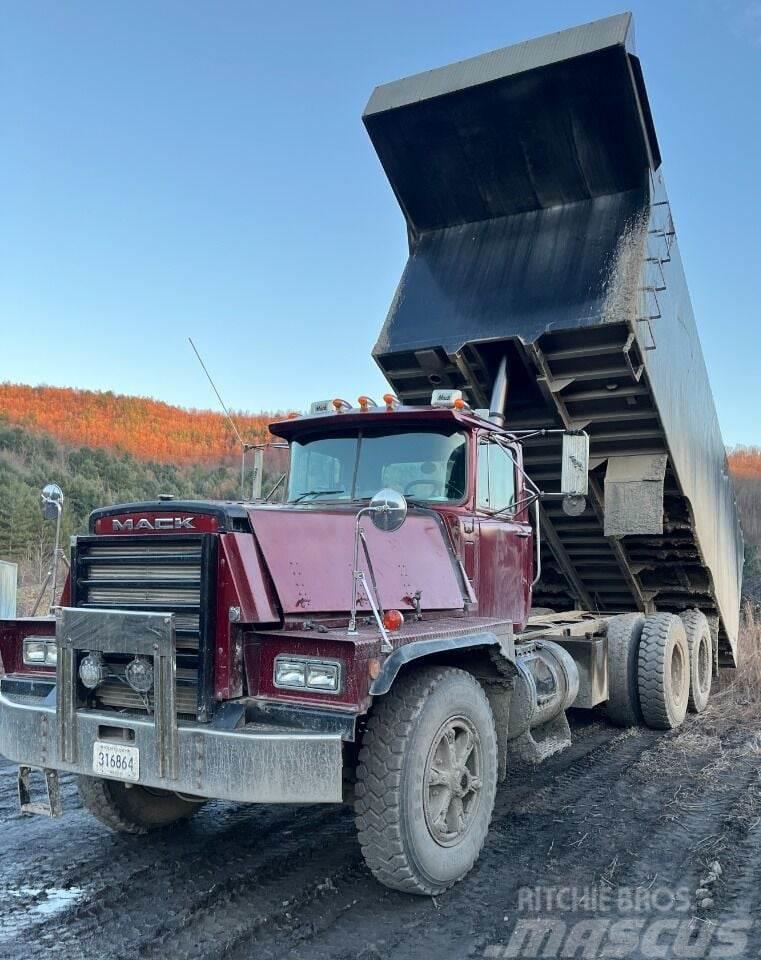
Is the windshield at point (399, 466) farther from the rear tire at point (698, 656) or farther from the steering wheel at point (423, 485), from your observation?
the rear tire at point (698, 656)

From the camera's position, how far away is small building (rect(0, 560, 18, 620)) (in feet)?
34.4

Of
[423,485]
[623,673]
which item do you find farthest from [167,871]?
[623,673]

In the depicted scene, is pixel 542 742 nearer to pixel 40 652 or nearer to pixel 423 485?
pixel 423 485

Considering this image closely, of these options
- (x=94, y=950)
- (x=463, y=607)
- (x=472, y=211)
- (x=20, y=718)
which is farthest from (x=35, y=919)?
(x=472, y=211)

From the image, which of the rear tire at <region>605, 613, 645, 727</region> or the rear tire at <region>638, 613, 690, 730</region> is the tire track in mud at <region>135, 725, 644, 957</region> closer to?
the rear tire at <region>605, 613, 645, 727</region>

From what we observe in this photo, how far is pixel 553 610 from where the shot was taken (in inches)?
360

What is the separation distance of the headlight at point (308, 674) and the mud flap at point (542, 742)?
86.1 inches

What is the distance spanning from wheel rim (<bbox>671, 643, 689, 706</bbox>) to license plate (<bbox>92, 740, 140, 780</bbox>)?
5747 mm

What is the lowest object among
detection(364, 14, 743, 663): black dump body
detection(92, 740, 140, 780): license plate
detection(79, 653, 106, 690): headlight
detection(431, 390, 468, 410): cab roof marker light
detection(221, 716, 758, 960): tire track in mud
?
detection(221, 716, 758, 960): tire track in mud

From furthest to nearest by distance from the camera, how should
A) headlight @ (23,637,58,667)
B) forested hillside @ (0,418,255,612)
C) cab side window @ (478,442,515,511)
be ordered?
1. forested hillside @ (0,418,255,612)
2. cab side window @ (478,442,515,511)
3. headlight @ (23,637,58,667)

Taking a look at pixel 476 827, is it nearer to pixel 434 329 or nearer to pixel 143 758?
pixel 143 758

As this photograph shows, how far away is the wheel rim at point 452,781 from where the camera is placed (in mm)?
3908

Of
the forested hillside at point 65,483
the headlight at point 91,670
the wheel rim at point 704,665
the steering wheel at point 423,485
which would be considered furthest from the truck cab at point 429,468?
the forested hillside at point 65,483

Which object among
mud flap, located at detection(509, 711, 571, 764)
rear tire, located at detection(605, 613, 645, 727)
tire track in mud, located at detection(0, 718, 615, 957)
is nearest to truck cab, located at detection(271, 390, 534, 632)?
mud flap, located at detection(509, 711, 571, 764)
